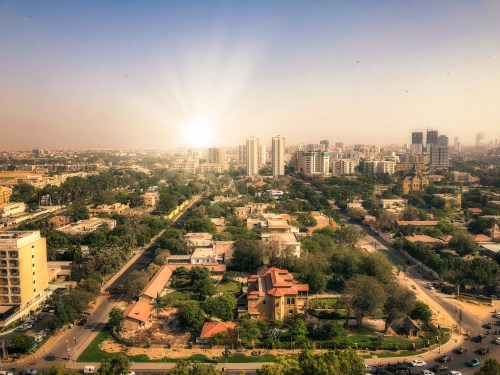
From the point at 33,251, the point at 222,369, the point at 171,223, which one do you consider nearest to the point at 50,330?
the point at 33,251

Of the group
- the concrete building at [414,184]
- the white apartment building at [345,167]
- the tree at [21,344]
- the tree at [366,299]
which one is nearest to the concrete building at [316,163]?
the white apartment building at [345,167]

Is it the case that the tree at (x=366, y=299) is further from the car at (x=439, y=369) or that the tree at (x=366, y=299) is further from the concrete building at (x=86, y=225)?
the concrete building at (x=86, y=225)

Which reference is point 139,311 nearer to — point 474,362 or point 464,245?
point 474,362

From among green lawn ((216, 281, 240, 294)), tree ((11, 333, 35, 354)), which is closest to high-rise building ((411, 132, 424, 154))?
green lawn ((216, 281, 240, 294))

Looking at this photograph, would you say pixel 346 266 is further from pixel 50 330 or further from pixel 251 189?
pixel 251 189

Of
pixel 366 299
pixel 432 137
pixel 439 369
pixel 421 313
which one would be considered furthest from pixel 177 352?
pixel 432 137

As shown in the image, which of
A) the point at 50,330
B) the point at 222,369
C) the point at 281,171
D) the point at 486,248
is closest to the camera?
the point at 222,369

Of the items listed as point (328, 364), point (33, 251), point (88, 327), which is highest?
point (33, 251)

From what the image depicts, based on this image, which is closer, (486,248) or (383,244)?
(486,248)
